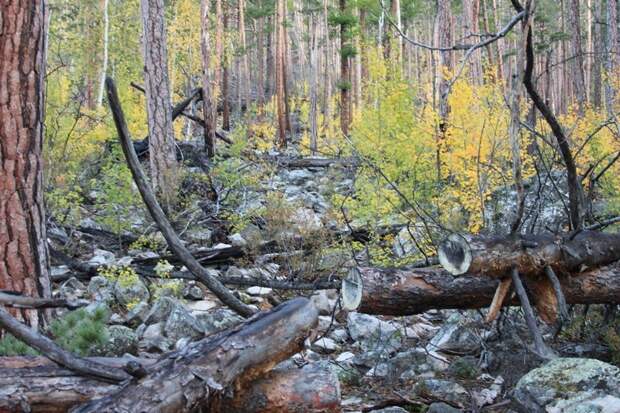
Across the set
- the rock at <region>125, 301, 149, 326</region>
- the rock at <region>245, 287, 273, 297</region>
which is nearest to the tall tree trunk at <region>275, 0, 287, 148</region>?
the rock at <region>245, 287, 273, 297</region>

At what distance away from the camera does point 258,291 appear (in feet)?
17.8

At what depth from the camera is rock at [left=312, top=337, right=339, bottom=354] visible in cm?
418

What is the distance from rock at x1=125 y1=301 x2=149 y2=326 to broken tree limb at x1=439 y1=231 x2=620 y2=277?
8.44 feet

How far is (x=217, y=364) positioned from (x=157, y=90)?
772cm

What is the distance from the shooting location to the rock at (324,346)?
4.18 m

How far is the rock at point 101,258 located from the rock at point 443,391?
3571mm

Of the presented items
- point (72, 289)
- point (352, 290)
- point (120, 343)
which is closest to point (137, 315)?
point (72, 289)

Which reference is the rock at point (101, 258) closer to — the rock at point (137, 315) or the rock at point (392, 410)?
the rock at point (137, 315)

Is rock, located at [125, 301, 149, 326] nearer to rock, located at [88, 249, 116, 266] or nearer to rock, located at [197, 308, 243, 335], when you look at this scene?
rock, located at [197, 308, 243, 335]

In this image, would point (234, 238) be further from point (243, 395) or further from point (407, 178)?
point (243, 395)

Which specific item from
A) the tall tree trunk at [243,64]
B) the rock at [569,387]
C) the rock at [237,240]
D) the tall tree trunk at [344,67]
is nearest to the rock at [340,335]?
the rock at [569,387]

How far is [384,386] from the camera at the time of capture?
347 cm

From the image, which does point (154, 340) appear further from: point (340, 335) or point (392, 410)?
point (392, 410)

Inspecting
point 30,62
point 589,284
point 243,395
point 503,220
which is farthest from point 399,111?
point 243,395
